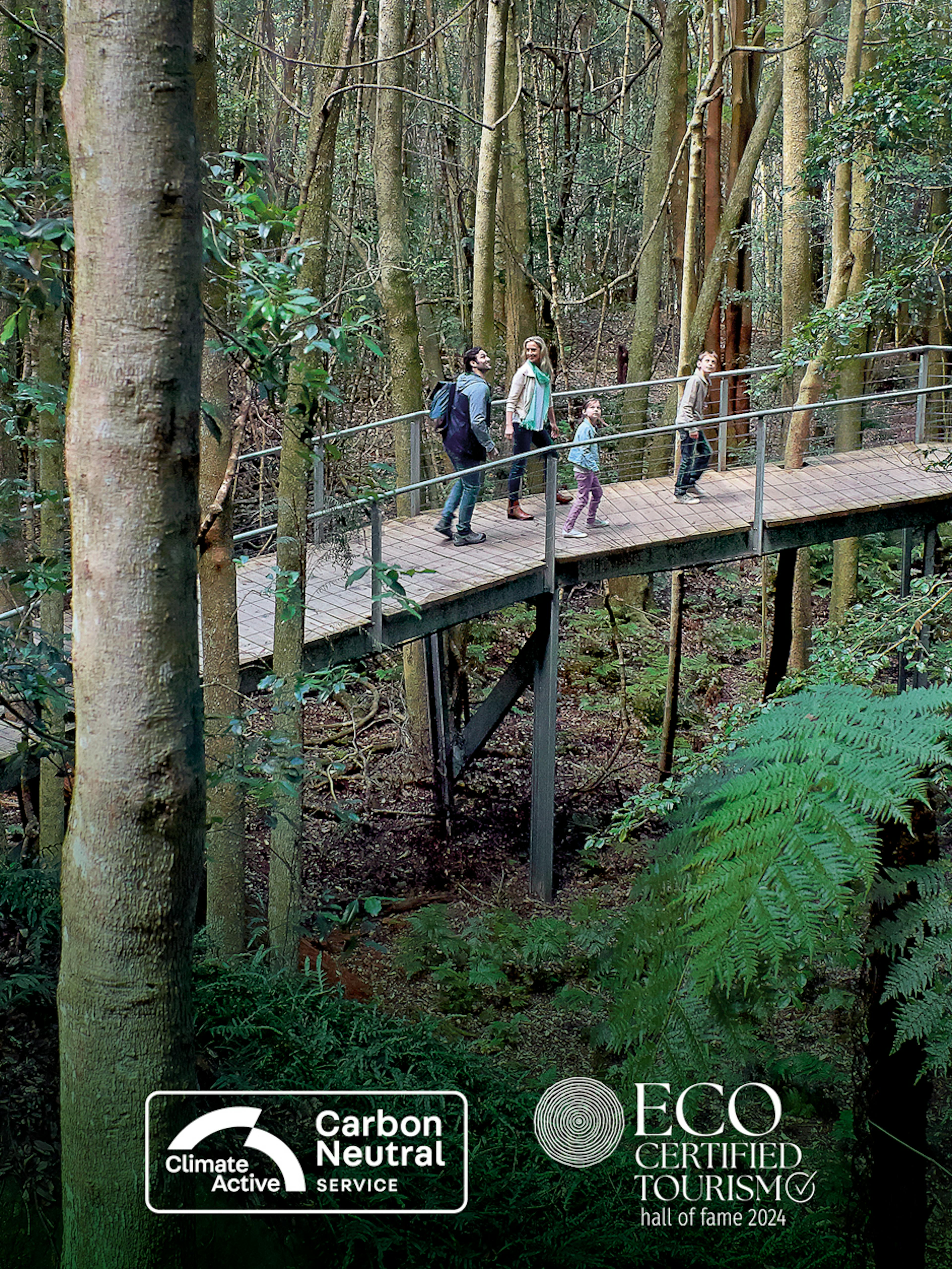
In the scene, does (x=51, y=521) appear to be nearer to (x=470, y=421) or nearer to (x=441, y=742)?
(x=470, y=421)

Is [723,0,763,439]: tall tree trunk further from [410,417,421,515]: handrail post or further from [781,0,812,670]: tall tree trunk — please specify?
[410,417,421,515]: handrail post

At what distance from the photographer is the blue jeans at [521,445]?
9750mm

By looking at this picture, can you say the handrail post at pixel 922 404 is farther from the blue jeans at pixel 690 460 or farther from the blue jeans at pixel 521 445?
the blue jeans at pixel 521 445

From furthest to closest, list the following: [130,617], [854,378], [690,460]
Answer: [854,378], [690,460], [130,617]

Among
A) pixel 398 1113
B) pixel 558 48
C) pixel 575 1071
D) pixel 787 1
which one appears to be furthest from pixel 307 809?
pixel 558 48

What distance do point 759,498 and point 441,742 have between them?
11.7 ft

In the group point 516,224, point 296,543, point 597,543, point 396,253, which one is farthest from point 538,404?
point 516,224

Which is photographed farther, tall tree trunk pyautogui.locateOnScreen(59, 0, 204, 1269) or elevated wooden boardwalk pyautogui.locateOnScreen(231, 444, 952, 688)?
elevated wooden boardwalk pyautogui.locateOnScreen(231, 444, 952, 688)

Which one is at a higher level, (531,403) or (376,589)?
(531,403)

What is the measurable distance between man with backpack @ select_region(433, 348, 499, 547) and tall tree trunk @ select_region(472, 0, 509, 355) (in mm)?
1193

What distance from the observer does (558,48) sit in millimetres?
14711

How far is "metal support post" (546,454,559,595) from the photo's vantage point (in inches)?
349

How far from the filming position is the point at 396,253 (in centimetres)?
988

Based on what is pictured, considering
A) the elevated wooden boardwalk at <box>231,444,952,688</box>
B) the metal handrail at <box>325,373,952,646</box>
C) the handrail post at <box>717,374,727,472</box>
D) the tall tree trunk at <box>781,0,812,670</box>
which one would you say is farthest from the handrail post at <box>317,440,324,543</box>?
the handrail post at <box>717,374,727,472</box>
